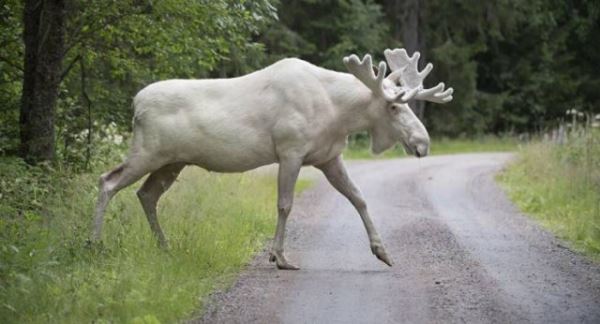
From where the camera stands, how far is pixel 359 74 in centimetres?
1037

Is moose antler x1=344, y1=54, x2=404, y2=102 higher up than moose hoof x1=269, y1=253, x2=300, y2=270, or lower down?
higher up

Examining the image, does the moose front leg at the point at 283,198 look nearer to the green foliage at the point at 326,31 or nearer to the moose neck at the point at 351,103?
the moose neck at the point at 351,103

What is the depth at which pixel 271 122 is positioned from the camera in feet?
33.5

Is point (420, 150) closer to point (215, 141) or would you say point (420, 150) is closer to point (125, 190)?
point (215, 141)

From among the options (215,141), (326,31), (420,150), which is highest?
(215,141)

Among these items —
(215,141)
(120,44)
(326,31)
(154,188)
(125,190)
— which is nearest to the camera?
(215,141)

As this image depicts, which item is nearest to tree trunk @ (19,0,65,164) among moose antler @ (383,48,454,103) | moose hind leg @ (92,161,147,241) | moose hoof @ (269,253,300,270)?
moose hind leg @ (92,161,147,241)

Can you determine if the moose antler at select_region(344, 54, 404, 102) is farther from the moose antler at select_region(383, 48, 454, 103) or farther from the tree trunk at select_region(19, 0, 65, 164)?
the tree trunk at select_region(19, 0, 65, 164)

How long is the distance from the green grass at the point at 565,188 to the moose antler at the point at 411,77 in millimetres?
2466

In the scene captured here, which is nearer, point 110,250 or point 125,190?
point 110,250

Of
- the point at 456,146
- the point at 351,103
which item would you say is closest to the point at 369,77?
the point at 351,103

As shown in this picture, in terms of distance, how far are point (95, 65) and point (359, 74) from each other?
679 centimetres

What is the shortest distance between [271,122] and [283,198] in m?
0.78

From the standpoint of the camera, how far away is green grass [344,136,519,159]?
101 feet
